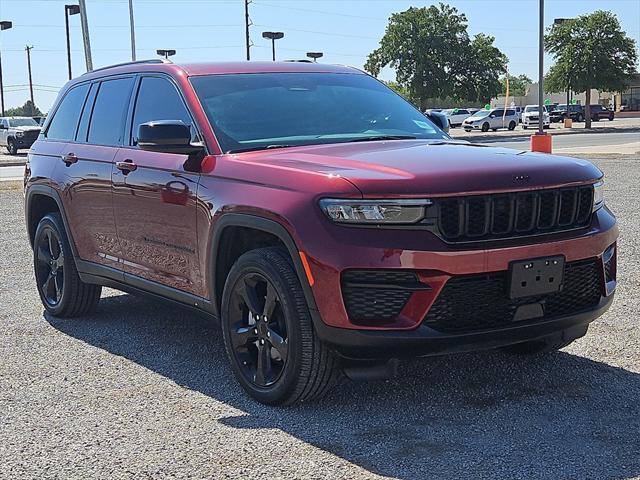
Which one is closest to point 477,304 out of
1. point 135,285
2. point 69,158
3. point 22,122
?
point 135,285

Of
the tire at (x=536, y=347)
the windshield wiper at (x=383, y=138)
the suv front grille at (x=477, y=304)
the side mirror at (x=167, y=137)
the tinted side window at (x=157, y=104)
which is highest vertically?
the tinted side window at (x=157, y=104)

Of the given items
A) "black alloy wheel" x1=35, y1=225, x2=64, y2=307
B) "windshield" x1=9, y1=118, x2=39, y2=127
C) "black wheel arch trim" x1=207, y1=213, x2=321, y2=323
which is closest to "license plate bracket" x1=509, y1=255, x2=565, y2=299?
"black wheel arch trim" x1=207, y1=213, x2=321, y2=323

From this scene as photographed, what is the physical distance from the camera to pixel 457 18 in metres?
56.6

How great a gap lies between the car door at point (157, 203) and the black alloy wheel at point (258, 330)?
404mm

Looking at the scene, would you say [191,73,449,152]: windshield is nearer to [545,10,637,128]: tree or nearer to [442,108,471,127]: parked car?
[545,10,637,128]: tree

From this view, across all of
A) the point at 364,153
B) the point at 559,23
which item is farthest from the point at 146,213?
the point at 559,23

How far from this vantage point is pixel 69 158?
6.34 meters

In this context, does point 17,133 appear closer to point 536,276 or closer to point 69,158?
point 69,158

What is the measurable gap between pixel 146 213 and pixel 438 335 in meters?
2.18

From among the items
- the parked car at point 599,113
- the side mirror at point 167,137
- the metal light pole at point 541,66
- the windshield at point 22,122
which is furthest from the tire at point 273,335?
the parked car at point 599,113

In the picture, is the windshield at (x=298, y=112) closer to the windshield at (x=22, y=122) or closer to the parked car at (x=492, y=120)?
the windshield at (x=22, y=122)

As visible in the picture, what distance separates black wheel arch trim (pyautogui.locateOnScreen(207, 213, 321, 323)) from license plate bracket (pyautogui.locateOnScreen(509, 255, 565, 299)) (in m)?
0.92

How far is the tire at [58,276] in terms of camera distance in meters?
6.53

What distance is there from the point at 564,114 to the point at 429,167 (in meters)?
70.1
